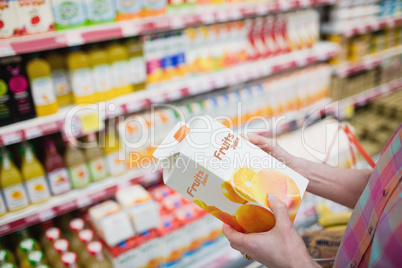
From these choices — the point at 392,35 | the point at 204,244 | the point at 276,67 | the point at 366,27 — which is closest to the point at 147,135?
the point at 204,244

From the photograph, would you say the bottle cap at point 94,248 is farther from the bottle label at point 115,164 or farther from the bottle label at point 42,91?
the bottle label at point 42,91

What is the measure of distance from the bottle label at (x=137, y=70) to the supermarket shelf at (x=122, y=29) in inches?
7.0

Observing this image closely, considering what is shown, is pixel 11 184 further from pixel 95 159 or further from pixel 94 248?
pixel 94 248

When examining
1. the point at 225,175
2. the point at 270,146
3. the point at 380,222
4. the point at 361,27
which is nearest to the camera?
the point at 380,222

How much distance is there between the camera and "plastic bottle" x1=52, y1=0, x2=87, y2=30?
1.61 metres

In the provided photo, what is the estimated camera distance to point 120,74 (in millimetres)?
1922

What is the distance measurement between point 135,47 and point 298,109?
157 centimetres

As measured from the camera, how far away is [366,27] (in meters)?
2.91

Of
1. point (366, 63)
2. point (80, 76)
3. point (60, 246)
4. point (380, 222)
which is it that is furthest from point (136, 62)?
point (366, 63)

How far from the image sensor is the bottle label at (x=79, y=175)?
1.88 m

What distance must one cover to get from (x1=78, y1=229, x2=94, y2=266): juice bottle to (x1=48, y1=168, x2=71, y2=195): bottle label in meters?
0.28

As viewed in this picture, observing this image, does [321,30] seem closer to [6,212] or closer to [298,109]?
[298,109]

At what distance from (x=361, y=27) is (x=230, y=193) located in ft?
8.70

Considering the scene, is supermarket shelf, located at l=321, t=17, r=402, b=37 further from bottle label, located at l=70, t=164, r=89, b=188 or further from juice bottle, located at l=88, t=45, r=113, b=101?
bottle label, located at l=70, t=164, r=89, b=188
